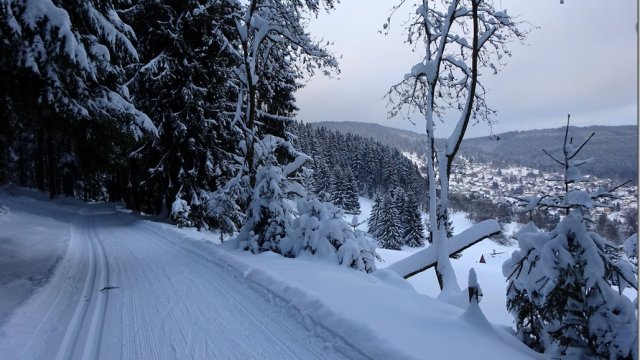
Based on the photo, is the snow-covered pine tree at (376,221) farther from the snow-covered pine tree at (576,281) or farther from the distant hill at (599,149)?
the snow-covered pine tree at (576,281)

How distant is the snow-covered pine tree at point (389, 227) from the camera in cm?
5853

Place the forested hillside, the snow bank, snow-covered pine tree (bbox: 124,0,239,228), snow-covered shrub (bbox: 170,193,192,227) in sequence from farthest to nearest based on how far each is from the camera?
the forested hillside < snow-covered pine tree (bbox: 124,0,239,228) < snow-covered shrub (bbox: 170,193,192,227) < the snow bank

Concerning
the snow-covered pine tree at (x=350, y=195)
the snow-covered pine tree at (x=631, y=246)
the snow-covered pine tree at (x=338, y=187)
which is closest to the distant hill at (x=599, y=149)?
the snow-covered pine tree at (x=631, y=246)

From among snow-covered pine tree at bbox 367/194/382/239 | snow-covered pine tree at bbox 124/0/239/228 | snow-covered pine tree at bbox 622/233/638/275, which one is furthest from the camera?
snow-covered pine tree at bbox 367/194/382/239

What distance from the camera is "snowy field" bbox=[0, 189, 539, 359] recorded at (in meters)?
3.67

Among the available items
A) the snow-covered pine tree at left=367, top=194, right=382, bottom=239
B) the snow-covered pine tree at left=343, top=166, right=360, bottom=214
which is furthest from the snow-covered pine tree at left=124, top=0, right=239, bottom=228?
the snow-covered pine tree at left=343, top=166, right=360, bottom=214

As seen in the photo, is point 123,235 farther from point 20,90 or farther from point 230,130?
point 20,90

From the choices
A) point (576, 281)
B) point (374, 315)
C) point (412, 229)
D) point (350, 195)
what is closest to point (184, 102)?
point (374, 315)

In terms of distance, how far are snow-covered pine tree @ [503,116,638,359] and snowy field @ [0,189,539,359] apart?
19.4 inches

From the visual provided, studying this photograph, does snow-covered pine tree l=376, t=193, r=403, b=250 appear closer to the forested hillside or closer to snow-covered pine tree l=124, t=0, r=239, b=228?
the forested hillside

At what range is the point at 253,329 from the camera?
427cm

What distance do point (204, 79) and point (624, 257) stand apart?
17038 millimetres

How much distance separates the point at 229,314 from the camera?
4.79 meters

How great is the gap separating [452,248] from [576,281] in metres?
5.99
